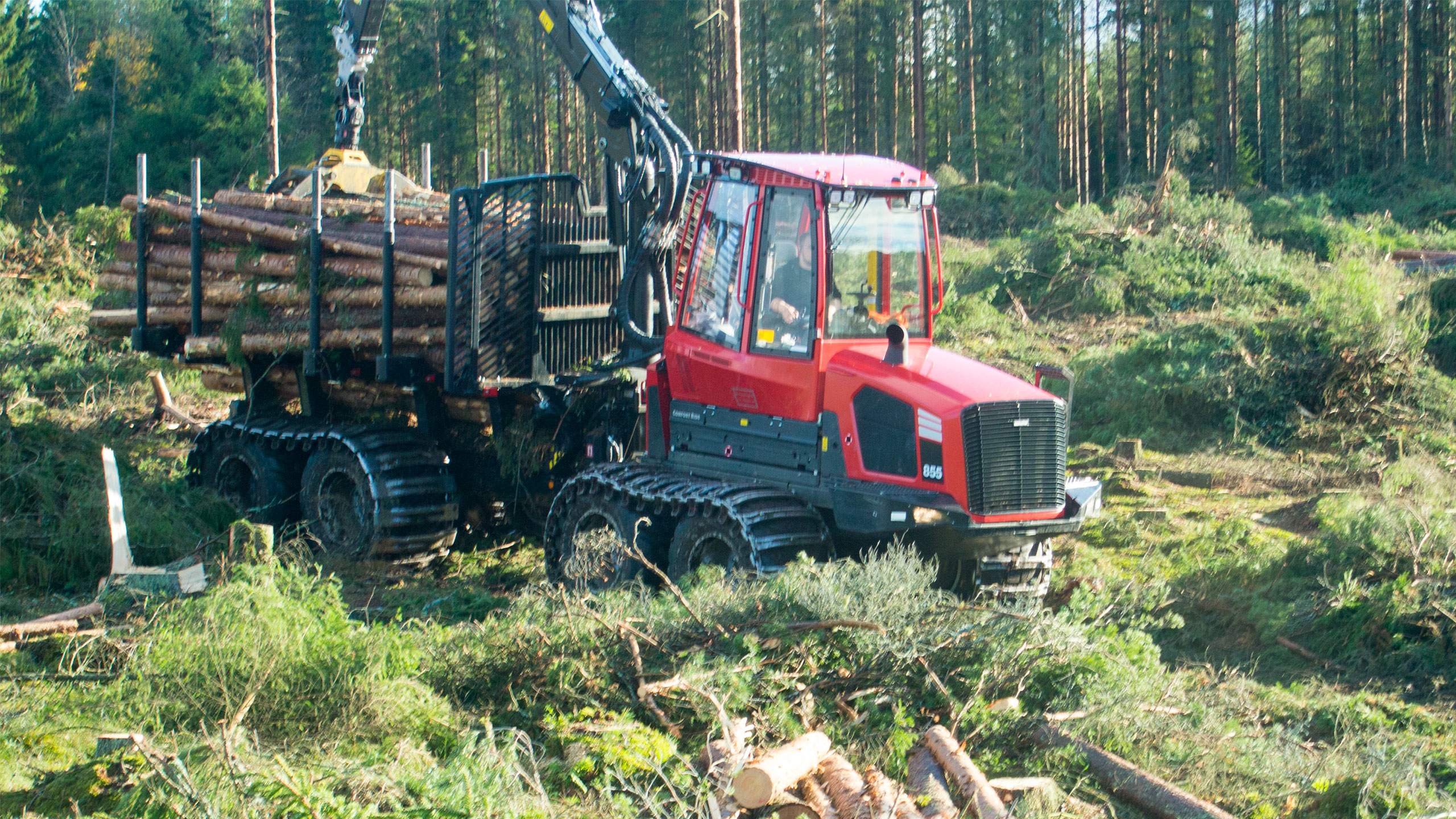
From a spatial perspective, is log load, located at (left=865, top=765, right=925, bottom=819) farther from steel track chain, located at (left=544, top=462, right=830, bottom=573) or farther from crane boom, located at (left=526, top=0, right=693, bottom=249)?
crane boom, located at (left=526, top=0, right=693, bottom=249)

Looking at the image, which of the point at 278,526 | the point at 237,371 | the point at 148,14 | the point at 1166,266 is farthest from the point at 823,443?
the point at 148,14

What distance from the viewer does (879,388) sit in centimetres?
775

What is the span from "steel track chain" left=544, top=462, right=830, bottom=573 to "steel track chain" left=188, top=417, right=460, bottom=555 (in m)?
1.87

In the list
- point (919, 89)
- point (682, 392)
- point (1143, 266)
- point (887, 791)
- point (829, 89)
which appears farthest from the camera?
point (829, 89)

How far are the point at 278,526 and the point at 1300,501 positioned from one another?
31.6ft

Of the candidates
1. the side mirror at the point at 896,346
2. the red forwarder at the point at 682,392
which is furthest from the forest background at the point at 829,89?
the side mirror at the point at 896,346

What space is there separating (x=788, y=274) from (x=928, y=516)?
1.80 metres

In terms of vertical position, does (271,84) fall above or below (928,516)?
above

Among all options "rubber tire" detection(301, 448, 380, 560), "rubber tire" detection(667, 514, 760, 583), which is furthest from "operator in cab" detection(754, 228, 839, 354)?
"rubber tire" detection(301, 448, 380, 560)

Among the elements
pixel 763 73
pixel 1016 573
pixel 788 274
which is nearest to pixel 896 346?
pixel 788 274

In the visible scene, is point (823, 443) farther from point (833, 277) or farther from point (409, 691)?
point (409, 691)

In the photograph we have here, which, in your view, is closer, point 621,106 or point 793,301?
point 793,301

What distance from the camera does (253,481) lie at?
39.1ft

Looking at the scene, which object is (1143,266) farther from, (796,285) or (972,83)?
(972,83)
